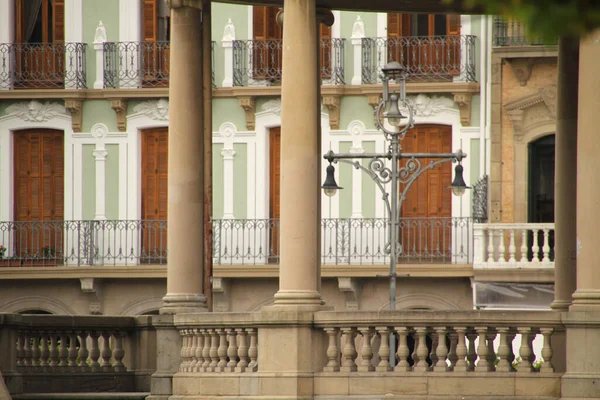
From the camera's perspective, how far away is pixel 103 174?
51.4m

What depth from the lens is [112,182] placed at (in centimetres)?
5144

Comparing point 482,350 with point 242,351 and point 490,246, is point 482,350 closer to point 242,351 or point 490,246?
point 242,351

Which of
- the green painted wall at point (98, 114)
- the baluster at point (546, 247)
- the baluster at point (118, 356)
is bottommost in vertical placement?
the baluster at point (118, 356)

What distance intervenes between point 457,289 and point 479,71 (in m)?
7.21

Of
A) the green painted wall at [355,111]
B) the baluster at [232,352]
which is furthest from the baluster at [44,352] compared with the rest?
the green painted wall at [355,111]

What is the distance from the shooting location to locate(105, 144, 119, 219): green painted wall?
51.3m

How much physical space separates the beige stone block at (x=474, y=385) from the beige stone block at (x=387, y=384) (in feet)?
0.56

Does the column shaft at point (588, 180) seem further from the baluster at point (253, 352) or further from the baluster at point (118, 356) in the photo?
the baluster at point (118, 356)

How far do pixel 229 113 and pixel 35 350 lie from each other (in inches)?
Result: 1159

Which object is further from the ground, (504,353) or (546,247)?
(546,247)

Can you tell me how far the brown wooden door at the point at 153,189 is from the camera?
50781 millimetres

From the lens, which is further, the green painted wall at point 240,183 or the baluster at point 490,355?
the green painted wall at point 240,183

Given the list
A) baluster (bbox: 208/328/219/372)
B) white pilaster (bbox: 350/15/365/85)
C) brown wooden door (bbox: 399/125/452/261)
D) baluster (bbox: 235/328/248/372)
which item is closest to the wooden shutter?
white pilaster (bbox: 350/15/365/85)

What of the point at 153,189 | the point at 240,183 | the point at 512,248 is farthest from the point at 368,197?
the point at 153,189
